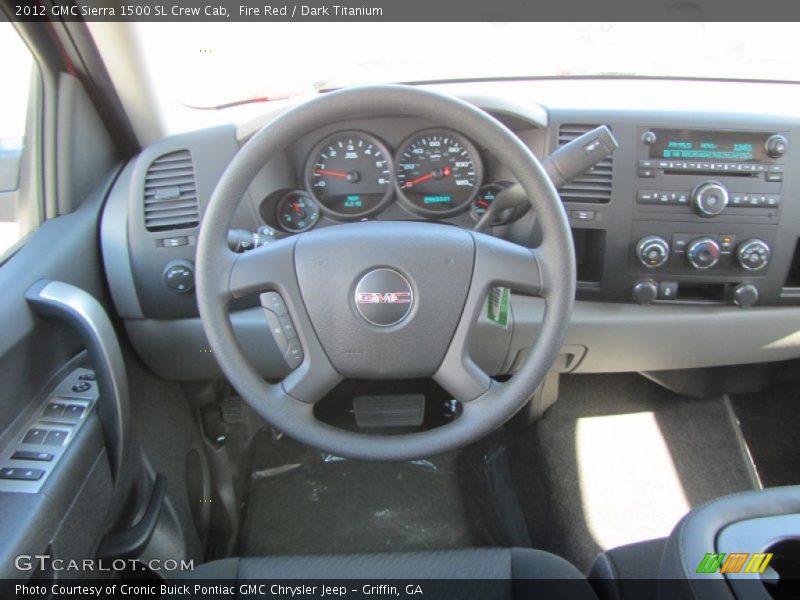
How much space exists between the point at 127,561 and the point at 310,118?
1.06 meters

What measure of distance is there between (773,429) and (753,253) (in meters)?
0.80

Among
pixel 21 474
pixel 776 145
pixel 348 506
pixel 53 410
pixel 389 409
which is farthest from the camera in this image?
pixel 348 506

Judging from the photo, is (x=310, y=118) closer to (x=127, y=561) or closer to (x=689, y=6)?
(x=127, y=561)

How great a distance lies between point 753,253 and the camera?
1614mm

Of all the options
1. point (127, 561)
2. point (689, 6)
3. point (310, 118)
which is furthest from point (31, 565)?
point (689, 6)

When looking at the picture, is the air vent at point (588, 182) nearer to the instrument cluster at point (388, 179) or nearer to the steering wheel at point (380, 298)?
the instrument cluster at point (388, 179)

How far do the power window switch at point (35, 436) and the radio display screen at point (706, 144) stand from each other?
4.94 ft

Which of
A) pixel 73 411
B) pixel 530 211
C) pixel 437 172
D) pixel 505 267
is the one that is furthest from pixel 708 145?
pixel 73 411

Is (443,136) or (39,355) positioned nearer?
(39,355)

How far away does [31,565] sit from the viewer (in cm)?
108

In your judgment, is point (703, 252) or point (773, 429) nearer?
point (703, 252)

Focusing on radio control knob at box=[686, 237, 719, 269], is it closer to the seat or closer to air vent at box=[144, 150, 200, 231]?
the seat

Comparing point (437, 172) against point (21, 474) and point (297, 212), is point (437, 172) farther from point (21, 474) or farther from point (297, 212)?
point (21, 474)

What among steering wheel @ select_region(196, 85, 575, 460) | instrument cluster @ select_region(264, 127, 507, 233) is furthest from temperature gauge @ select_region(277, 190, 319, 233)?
steering wheel @ select_region(196, 85, 575, 460)
